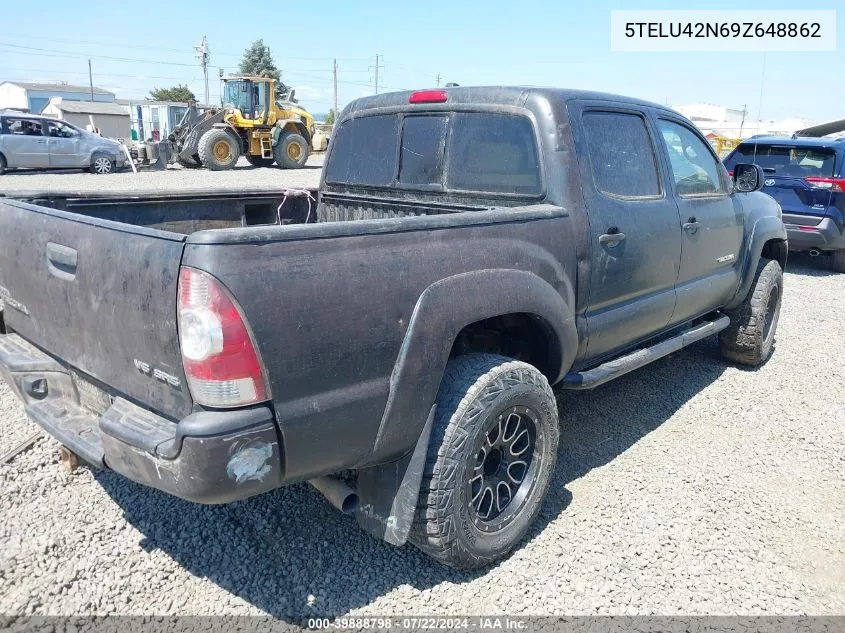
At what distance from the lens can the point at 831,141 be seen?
29.2ft

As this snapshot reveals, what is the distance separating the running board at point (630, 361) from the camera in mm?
3463

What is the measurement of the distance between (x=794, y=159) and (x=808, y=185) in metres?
0.45

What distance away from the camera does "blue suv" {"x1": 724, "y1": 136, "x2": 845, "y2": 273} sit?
29.0 ft

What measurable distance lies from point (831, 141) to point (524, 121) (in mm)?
7529

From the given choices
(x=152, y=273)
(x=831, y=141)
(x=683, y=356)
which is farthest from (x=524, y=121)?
(x=831, y=141)

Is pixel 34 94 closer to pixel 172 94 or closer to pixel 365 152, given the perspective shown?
pixel 172 94

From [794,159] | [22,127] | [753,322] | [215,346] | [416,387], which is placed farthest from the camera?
[22,127]

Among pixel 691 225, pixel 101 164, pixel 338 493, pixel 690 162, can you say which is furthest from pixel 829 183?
pixel 101 164

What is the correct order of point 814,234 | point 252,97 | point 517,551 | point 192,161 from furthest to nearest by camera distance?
point 252,97, point 192,161, point 814,234, point 517,551

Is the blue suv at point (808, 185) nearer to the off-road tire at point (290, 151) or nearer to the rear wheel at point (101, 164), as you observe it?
the off-road tire at point (290, 151)

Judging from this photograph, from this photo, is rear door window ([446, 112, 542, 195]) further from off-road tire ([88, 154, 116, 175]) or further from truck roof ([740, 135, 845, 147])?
off-road tire ([88, 154, 116, 175])

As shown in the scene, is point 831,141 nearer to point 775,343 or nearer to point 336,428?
point 775,343

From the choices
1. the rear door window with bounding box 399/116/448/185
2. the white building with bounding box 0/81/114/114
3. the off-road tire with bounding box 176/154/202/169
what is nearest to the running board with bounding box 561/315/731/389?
the rear door window with bounding box 399/116/448/185

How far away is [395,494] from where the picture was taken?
2.61m
